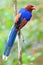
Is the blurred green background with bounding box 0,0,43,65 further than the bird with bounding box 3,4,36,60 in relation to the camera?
Yes

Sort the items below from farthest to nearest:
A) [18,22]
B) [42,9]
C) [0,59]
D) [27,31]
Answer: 1. [42,9]
2. [27,31]
3. [0,59]
4. [18,22]

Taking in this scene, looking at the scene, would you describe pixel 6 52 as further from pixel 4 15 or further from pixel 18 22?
pixel 4 15

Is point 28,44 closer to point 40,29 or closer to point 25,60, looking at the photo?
point 40,29

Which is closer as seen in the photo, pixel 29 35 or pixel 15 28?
pixel 15 28

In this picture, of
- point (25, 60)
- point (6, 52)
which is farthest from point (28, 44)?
point (6, 52)

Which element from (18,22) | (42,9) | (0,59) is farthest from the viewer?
(42,9)

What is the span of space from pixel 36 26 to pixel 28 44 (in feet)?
1.01

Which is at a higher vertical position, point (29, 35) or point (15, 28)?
point (15, 28)

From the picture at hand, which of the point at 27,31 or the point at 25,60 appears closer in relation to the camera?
the point at 25,60

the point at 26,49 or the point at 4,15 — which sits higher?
the point at 4,15

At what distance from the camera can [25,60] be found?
391cm

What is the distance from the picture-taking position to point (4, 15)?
5250 mm

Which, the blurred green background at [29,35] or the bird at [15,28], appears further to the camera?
the blurred green background at [29,35]

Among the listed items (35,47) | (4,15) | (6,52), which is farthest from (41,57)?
(6,52)
